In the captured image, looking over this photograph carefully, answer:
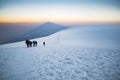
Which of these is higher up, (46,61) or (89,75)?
(46,61)

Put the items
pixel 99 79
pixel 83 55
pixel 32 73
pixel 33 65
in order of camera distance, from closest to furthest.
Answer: pixel 99 79, pixel 32 73, pixel 33 65, pixel 83 55

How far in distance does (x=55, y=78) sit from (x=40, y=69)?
107 centimetres

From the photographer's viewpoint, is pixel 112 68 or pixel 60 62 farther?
pixel 60 62

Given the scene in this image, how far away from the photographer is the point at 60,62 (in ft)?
22.1

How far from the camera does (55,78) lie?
18.0 feet

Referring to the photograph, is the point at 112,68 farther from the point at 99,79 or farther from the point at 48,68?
the point at 48,68

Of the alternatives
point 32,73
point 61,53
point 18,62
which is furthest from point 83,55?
point 18,62

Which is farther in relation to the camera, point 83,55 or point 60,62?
point 83,55

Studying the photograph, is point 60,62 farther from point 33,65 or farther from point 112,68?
point 112,68

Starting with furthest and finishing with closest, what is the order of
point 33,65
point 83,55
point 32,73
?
point 83,55
point 33,65
point 32,73

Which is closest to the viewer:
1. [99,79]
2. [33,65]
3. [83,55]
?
[99,79]

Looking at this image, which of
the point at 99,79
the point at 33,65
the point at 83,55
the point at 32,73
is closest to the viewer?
the point at 99,79

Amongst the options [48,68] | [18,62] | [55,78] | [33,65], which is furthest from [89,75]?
[18,62]

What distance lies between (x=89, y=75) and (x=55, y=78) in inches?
65.3
